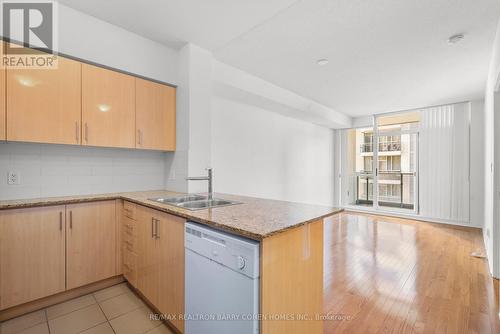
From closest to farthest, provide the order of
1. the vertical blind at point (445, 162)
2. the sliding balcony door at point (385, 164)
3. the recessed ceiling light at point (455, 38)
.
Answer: the recessed ceiling light at point (455, 38)
the vertical blind at point (445, 162)
the sliding balcony door at point (385, 164)

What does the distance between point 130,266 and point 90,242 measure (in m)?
0.43

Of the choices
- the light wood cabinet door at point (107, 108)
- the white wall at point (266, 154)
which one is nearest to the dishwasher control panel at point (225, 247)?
the light wood cabinet door at point (107, 108)

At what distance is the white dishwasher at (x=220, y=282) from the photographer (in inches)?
42.7

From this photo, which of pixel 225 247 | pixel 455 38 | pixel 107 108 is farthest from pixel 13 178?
pixel 455 38

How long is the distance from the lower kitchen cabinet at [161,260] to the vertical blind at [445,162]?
5.75 metres

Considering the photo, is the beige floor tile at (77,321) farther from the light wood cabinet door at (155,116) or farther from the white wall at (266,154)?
the white wall at (266,154)

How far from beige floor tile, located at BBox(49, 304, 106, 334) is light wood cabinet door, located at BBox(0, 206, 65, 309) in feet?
0.89

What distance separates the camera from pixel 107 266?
2.25 m

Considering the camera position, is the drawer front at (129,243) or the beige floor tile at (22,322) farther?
the drawer front at (129,243)

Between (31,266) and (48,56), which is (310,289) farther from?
(48,56)

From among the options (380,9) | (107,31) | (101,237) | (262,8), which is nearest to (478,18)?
(380,9)

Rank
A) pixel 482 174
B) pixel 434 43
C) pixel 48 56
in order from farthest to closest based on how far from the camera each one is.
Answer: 1. pixel 482 174
2. pixel 434 43
3. pixel 48 56

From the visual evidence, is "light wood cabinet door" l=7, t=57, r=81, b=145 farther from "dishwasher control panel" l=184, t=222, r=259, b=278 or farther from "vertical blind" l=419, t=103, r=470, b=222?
"vertical blind" l=419, t=103, r=470, b=222

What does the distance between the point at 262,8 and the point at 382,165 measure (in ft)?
17.3
